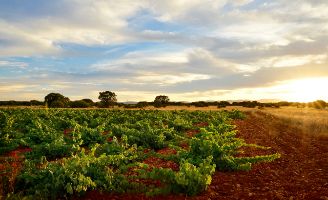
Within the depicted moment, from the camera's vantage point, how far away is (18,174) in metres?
7.68

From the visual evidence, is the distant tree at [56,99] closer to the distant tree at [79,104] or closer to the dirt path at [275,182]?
the distant tree at [79,104]

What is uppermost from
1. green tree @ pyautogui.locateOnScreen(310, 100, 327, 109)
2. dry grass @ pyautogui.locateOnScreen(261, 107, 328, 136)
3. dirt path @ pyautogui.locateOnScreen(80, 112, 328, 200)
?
green tree @ pyautogui.locateOnScreen(310, 100, 327, 109)

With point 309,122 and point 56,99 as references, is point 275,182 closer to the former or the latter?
point 309,122

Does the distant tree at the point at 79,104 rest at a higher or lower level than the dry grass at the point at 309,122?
higher

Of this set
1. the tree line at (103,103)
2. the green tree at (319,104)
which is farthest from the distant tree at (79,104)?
the green tree at (319,104)

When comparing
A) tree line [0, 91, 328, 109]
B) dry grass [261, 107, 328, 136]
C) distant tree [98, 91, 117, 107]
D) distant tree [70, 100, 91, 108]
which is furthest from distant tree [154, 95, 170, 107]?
dry grass [261, 107, 328, 136]

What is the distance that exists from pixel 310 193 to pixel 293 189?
0.39 meters

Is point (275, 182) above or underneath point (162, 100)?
underneath

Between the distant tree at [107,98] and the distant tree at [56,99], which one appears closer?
the distant tree at [56,99]

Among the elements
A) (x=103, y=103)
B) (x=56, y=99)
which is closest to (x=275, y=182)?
(x=56, y=99)

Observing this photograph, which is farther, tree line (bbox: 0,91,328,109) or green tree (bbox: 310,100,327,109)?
green tree (bbox: 310,100,327,109)

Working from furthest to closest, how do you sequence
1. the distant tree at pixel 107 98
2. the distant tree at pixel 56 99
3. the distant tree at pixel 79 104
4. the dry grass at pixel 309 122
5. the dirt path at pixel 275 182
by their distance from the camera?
the distant tree at pixel 107 98 → the distant tree at pixel 79 104 → the distant tree at pixel 56 99 → the dry grass at pixel 309 122 → the dirt path at pixel 275 182

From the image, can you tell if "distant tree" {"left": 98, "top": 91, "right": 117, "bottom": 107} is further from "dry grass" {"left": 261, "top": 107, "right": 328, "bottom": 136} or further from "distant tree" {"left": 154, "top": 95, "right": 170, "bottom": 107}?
"dry grass" {"left": 261, "top": 107, "right": 328, "bottom": 136}

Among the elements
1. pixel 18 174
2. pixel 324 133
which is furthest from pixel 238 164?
pixel 324 133
